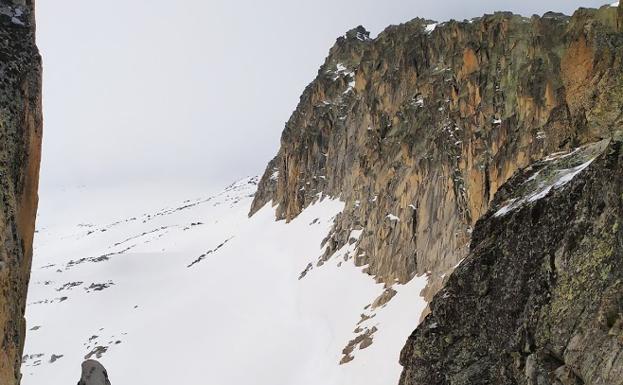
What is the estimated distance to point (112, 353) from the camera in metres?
42.7

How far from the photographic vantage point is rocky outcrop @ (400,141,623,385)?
28.0ft

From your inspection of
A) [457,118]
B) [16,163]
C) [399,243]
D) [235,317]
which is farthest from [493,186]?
[235,317]

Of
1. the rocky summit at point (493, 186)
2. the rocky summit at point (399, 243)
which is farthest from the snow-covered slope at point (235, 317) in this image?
the rocky summit at point (493, 186)

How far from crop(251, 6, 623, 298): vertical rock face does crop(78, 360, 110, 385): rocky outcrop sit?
1431 centimetres

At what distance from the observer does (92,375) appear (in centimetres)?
1455

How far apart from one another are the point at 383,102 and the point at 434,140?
1775cm

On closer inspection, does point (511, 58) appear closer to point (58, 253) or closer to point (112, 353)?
point (112, 353)

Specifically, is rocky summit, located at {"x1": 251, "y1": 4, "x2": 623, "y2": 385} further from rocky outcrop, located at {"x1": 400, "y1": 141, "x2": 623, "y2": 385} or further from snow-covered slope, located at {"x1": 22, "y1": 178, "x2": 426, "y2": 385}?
snow-covered slope, located at {"x1": 22, "y1": 178, "x2": 426, "y2": 385}

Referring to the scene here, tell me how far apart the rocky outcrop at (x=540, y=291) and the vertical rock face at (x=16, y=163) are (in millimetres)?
8551

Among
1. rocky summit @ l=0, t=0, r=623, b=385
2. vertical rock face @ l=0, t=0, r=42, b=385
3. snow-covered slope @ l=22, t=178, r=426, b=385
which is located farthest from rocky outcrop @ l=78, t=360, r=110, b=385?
snow-covered slope @ l=22, t=178, r=426, b=385

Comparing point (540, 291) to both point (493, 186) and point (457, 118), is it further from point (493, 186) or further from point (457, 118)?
point (457, 118)

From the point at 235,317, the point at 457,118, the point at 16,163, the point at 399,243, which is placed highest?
the point at 16,163

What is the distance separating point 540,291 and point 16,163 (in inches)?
Answer: 412

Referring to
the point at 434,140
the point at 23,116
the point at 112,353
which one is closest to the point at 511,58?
the point at 434,140
